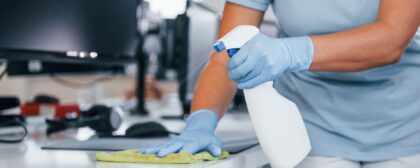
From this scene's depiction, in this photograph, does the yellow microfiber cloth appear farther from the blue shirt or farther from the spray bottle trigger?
the blue shirt

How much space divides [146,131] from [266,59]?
1.78 feet

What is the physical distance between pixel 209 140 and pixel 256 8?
0.41 m

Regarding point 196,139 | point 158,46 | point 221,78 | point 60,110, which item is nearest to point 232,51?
point 196,139

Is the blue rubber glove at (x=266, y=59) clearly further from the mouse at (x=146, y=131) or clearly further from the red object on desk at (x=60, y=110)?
the red object on desk at (x=60, y=110)

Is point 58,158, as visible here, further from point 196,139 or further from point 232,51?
point 232,51

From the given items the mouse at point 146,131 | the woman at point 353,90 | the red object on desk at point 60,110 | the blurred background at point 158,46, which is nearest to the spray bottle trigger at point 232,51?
the woman at point 353,90

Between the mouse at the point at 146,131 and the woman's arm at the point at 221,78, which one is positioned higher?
the woman's arm at the point at 221,78

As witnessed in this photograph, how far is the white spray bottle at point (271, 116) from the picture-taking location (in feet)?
3.26

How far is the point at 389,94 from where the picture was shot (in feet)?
4.07

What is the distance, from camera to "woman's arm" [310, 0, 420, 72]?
108 centimetres

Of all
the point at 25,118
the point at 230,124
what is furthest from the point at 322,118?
the point at 25,118

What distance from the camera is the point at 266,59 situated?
3.34 feet

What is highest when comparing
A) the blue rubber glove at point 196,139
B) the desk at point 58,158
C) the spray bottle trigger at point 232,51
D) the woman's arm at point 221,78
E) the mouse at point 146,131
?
the spray bottle trigger at point 232,51

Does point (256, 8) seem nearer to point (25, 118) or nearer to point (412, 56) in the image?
point (412, 56)
